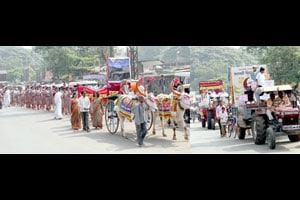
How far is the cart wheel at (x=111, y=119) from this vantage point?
31.3 feet

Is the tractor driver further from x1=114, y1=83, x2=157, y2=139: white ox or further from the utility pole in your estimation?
the utility pole

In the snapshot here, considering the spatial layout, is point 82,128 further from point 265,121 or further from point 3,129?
point 265,121

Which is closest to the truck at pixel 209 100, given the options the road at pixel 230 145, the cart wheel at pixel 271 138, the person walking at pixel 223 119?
the person walking at pixel 223 119

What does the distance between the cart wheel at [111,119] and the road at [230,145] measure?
172cm

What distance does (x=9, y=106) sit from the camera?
12398mm

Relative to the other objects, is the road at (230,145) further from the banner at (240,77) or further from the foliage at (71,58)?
the foliage at (71,58)

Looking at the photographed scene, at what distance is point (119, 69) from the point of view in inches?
447

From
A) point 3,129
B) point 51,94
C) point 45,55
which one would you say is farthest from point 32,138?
point 51,94

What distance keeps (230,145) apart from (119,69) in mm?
4081

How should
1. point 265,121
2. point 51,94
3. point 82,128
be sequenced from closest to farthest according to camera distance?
point 265,121 < point 82,128 < point 51,94

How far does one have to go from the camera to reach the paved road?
24.5 feet

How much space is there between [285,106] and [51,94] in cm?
864

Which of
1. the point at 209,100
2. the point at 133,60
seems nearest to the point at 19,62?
the point at 133,60

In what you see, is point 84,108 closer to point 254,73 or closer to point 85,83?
point 85,83
